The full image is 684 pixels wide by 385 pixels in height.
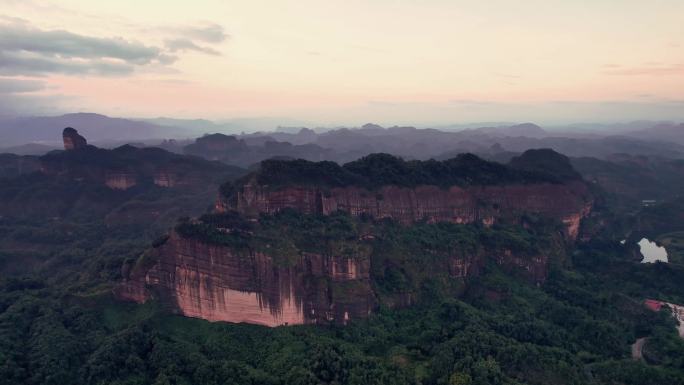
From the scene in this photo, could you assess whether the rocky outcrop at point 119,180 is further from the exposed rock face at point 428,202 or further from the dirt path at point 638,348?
the dirt path at point 638,348

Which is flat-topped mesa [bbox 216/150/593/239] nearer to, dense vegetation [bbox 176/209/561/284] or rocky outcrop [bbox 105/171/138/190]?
dense vegetation [bbox 176/209/561/284]

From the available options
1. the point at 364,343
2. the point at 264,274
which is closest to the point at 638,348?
the point at 364,343

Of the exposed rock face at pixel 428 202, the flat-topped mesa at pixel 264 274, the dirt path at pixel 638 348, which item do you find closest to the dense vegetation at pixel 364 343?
the dirt path at pixel 638 348

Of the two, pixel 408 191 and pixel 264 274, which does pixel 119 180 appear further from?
pixel 408 191

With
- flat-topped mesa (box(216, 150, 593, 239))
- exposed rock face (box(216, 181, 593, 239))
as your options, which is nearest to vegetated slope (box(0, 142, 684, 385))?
exposed rock face (box(216, 181, 593, 239))

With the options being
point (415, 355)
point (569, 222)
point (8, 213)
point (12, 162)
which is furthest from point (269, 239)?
point (12, 162)

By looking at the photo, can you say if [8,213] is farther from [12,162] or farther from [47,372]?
[47,372]
